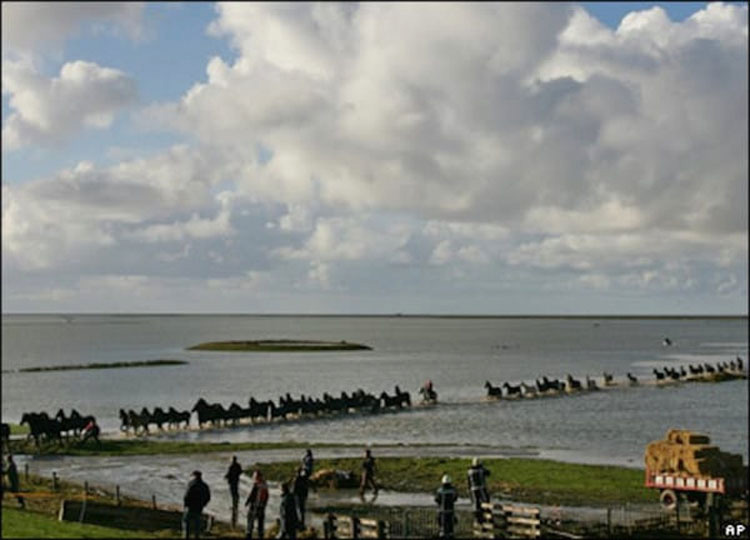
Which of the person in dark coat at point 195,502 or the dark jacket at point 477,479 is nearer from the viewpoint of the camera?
the person in dark coat at point 195,502

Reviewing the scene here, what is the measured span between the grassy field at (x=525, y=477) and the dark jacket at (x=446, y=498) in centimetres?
862

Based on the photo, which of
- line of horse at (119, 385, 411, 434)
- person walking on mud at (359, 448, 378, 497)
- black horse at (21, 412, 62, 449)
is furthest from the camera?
line of horse at (119, 385, 411, 434)

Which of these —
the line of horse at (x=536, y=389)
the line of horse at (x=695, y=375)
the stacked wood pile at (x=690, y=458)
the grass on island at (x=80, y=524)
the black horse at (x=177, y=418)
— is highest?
the line of horse at (x=695, y=375)

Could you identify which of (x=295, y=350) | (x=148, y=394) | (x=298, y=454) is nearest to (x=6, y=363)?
(x=295, y=350)

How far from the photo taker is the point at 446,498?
949 inches

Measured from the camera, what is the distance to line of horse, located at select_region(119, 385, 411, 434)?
183 feet

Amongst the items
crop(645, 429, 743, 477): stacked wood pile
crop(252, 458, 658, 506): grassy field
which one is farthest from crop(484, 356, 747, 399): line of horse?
crop(645, 429, 743, 477): stacked wood pile

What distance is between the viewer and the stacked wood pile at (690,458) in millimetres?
29453

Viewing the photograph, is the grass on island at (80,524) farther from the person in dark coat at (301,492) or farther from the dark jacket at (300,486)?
the dark jacket at (300,486)

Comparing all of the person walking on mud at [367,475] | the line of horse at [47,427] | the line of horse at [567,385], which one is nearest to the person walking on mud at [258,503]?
the person walking on mud at [367,475]

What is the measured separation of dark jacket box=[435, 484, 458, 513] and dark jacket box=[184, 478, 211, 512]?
5.89 m

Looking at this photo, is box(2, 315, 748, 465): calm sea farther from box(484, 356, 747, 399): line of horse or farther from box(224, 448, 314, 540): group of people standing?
box(224, 448, 314, 540): group of people standing

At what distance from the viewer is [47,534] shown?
21.4m

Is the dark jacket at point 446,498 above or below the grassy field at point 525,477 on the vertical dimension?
above
